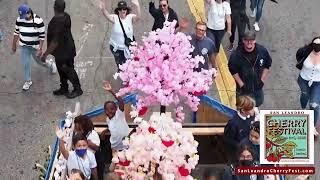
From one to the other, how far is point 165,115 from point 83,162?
160 centimetres

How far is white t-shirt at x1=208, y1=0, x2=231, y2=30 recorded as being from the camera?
10.2 metres

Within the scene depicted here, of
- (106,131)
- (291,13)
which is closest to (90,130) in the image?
(106,131)

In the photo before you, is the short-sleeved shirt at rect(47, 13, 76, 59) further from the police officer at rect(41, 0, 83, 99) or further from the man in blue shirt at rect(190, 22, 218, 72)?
the man in blue shirt at rect(190, 22, 218, 72)

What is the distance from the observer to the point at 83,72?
10953 mm

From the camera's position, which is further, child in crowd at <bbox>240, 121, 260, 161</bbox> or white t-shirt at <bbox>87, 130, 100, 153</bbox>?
white t-shirt at <bbox>87, 130, 100, 153</bbox>

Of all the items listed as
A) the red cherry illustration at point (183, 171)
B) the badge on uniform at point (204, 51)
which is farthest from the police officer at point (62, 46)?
the red cherry illustration at point (183, 171)

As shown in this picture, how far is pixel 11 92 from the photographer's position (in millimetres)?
10586

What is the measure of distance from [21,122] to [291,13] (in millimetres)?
5164

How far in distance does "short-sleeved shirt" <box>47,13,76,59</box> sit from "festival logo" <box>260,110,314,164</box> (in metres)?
4.34

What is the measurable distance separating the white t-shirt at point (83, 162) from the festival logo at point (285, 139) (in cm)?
221

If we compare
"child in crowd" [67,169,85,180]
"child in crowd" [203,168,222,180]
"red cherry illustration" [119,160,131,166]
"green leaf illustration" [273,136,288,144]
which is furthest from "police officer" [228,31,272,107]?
"red cherry illustration" [119,160,131,166]

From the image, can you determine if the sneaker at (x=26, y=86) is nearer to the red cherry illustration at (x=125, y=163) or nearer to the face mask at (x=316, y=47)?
the face mask at (x=316, y=47)

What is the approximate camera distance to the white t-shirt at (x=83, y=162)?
7.37 metres

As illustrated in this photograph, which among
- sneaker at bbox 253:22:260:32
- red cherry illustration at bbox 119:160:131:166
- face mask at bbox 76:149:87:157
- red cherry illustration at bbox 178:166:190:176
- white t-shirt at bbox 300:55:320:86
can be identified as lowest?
red cherry illustration at bbox 178:166:190:176
